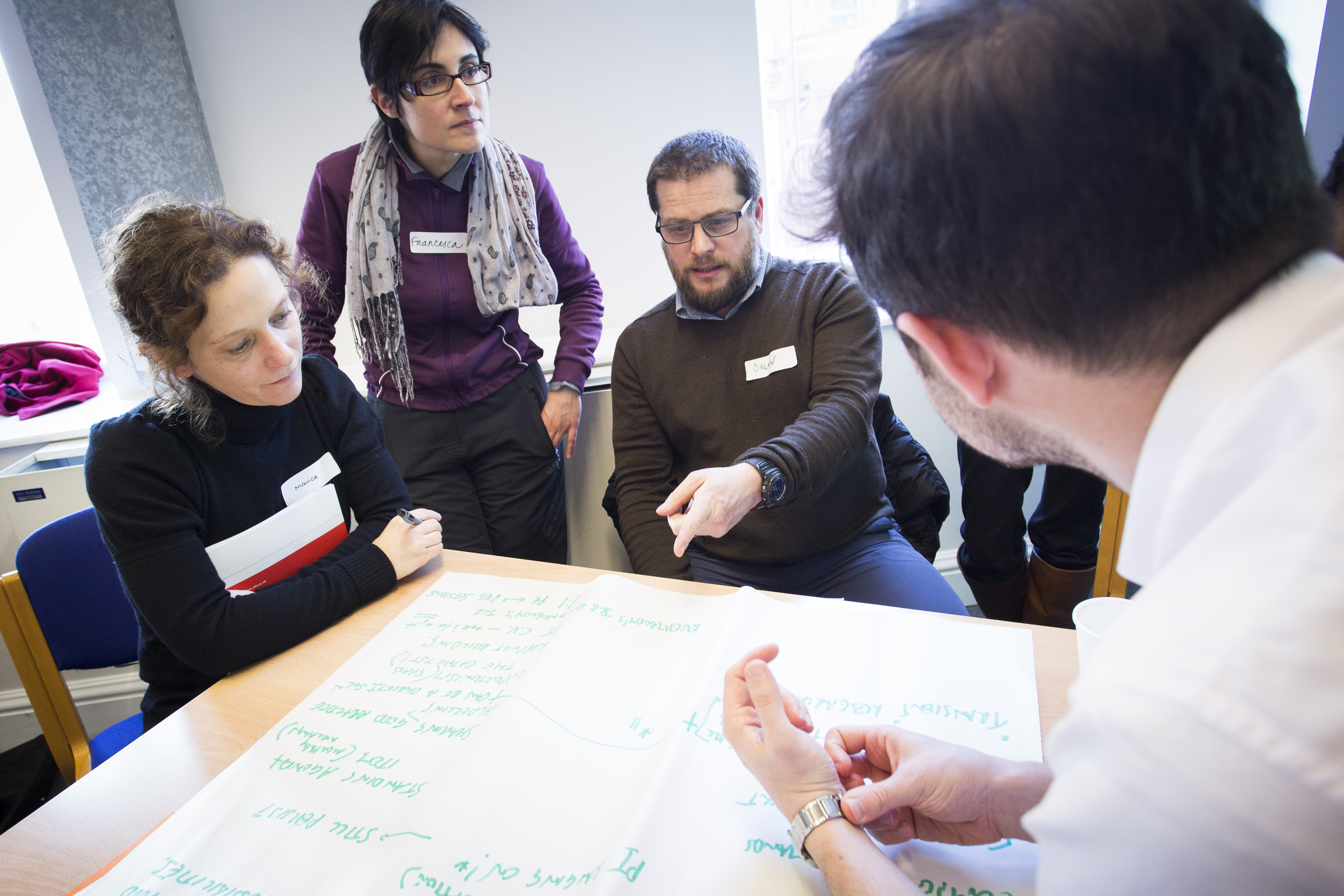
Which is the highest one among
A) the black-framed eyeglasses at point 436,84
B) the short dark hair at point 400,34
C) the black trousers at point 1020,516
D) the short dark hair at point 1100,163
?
the short dark hair at point 400,34

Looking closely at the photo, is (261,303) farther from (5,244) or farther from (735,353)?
(5,244)

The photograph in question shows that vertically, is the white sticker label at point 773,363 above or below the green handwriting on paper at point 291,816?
above

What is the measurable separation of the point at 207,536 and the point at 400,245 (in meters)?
0.87

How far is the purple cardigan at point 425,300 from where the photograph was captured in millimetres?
1700

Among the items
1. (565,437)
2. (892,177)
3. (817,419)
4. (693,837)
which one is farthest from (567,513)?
(892,177)

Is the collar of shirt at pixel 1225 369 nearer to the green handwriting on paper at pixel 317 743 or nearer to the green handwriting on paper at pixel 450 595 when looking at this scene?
the green handwriting on paper at pixel 317 743

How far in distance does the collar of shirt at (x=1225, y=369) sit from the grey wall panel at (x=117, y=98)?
8.41 feet

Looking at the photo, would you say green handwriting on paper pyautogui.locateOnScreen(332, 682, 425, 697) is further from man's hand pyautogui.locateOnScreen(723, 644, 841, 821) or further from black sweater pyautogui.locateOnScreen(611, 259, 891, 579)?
black sweater pyautogui.locateOnScreen(611, 259, 891, 579)

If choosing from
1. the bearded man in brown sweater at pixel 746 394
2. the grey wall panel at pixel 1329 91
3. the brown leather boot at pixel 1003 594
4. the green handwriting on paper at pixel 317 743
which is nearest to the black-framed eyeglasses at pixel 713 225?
the bearded man in brown sweater at pixel 746 394

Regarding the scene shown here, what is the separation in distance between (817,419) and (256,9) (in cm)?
208

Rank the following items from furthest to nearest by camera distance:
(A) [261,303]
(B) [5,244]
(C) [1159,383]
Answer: (B) [5,244]
(A) [261,303]
(C) [1159,383]

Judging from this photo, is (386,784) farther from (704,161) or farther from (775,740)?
(704,161)

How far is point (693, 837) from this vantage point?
636mm

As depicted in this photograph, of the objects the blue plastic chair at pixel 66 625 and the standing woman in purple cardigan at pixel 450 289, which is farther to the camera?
the standing woman in purple cardigan at pixel 450 289
